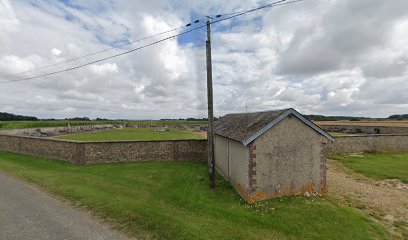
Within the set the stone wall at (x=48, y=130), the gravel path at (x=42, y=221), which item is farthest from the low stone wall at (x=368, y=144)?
the stone wall at (x=48, y=130)

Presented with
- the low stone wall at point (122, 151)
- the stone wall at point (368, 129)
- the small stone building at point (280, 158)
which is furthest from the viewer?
the stone wall at point (368, 129)

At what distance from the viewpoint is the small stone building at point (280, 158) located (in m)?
11.0

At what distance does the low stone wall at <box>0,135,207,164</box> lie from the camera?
20453mm

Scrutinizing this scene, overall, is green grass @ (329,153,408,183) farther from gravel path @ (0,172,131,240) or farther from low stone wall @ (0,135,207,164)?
gravel path @ (0,172,131,240)

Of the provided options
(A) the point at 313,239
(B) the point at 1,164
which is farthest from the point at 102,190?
(B) the point at 1,164

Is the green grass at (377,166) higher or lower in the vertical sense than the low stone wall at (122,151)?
lower

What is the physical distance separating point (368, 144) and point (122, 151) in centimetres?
2603

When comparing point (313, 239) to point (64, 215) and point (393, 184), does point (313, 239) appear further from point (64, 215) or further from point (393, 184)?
point (393, 184)

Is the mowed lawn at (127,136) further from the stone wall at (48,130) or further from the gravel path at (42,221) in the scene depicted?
the gravel path at (42,221)

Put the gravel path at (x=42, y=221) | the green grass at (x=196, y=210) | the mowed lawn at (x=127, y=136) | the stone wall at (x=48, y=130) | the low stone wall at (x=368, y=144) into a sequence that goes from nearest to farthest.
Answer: the gravel path at (x=42, y=221), the green grass at (x=196, y=210), the low stone wall at (x=368, y=144), the mowed lawn at (x=127, y=136), the stone wall at (x=48, y=130)

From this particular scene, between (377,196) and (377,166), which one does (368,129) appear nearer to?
(377,166)

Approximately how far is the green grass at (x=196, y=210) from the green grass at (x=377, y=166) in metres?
8.30

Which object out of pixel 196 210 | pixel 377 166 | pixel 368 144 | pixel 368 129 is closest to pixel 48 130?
pixel 196 210

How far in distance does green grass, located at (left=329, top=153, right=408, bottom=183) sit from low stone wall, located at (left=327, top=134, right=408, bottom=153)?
118cm
